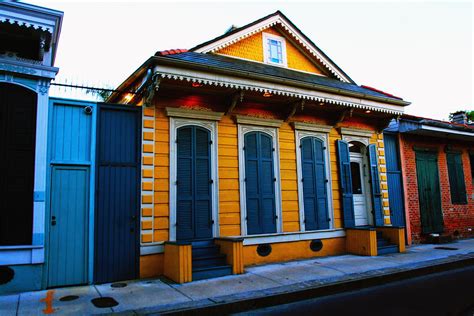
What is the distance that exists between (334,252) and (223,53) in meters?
6.53

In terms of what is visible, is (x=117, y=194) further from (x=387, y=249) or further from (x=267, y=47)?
(x=387, y=249)

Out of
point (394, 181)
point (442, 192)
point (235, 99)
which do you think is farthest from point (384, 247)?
point (235, 99)

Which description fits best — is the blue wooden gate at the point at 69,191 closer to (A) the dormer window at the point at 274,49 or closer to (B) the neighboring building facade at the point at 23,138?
(B) the neighboring building facade at the point at 23,138

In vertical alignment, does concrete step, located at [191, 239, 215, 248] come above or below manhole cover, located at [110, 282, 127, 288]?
above

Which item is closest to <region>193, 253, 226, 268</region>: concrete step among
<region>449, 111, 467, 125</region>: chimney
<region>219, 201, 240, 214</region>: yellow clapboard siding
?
<region>219, 201, 240, 214</region>: yellow clapboard siding

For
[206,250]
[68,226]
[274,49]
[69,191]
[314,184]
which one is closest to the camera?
[68,226]

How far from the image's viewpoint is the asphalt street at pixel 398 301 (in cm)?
518

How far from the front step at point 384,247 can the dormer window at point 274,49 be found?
6.10 metres

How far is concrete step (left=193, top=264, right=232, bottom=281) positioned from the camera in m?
6.72

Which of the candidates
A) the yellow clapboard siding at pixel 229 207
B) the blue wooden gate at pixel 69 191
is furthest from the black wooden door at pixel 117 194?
the yellow clapboard siding at pixel 229 207

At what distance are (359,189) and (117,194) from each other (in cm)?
726

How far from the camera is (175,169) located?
753cm

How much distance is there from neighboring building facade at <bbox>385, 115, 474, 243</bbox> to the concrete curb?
3758 mm

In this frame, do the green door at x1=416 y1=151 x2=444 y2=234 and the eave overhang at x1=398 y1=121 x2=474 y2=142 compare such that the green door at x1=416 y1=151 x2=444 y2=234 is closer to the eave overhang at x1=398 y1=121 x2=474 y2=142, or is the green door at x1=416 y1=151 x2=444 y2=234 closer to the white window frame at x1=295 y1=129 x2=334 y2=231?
the eave overhang at x1=398 y1=121 x2=474 y2=142
